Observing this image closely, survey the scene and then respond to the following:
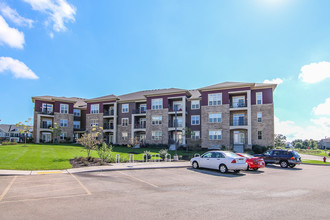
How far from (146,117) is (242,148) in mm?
17587

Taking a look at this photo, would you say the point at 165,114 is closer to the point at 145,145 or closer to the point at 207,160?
the point at 145,145

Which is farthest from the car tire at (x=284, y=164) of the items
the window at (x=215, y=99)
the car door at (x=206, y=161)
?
the window at (x=215, y=99)

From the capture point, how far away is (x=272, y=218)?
554 cm

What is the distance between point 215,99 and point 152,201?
31.1 meters

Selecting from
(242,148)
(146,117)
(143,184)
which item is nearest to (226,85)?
(242,148)

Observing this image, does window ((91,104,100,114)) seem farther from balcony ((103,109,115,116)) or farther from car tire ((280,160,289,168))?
car tire ((280,160,289,168))

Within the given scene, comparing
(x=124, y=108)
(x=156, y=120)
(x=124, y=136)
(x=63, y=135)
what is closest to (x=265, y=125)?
(x=156, y=120)

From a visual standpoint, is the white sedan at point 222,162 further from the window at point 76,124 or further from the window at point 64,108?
the window at point 76,124

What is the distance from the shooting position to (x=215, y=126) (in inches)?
1415

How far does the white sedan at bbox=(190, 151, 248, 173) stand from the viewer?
538 inches

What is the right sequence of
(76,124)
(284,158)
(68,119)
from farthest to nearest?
(76,124) → (68,119) → (284,158)

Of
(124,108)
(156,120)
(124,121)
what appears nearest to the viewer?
(156,120)

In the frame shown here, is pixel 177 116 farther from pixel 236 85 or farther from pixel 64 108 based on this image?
pixel 64 108

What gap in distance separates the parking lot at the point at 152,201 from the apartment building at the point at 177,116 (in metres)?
17.8
